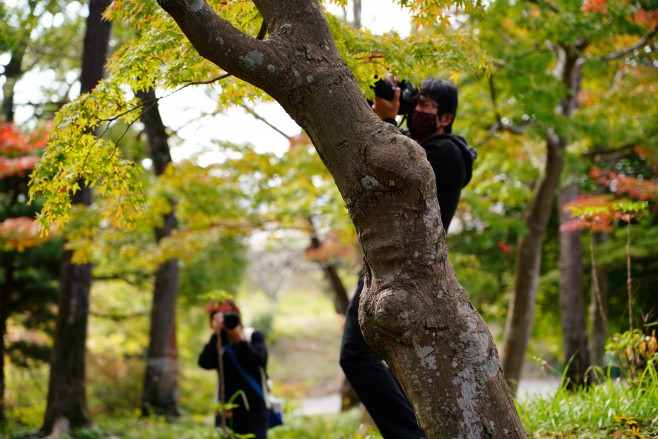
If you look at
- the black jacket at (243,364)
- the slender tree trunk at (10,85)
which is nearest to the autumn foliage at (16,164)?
the slender tree trunk at (10,85)

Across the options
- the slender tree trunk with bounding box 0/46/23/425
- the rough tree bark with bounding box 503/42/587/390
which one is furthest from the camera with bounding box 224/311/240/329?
the slender tree trunk with bounding box 0/46/23/425

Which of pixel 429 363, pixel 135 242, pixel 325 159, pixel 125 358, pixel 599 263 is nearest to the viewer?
pixel 429 363

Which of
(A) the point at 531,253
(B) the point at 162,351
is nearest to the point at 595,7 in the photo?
(A) the point at 531,253

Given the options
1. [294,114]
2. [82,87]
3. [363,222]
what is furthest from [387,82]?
[82,87]

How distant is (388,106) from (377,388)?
129cm

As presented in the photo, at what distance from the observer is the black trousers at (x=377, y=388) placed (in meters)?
2.66

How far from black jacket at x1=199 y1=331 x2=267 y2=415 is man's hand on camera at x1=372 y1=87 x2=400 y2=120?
7.04ft

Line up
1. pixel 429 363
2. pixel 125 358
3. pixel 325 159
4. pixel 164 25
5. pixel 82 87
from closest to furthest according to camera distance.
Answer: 1. pixel 429 363
2. pixel 325 159
3. pixel 164 25
4. pixel 82 87
5. pixel 125 358

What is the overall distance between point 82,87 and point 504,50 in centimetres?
553

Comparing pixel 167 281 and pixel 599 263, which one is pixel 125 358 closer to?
pixel 167 281

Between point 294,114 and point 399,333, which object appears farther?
point 294,114

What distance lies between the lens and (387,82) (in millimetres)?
2779

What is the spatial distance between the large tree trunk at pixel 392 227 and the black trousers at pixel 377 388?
→ 55 cm

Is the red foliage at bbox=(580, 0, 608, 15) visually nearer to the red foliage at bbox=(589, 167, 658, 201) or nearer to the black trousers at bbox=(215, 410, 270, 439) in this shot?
the red foliage at bbox=(589, 167, 658, 201)
